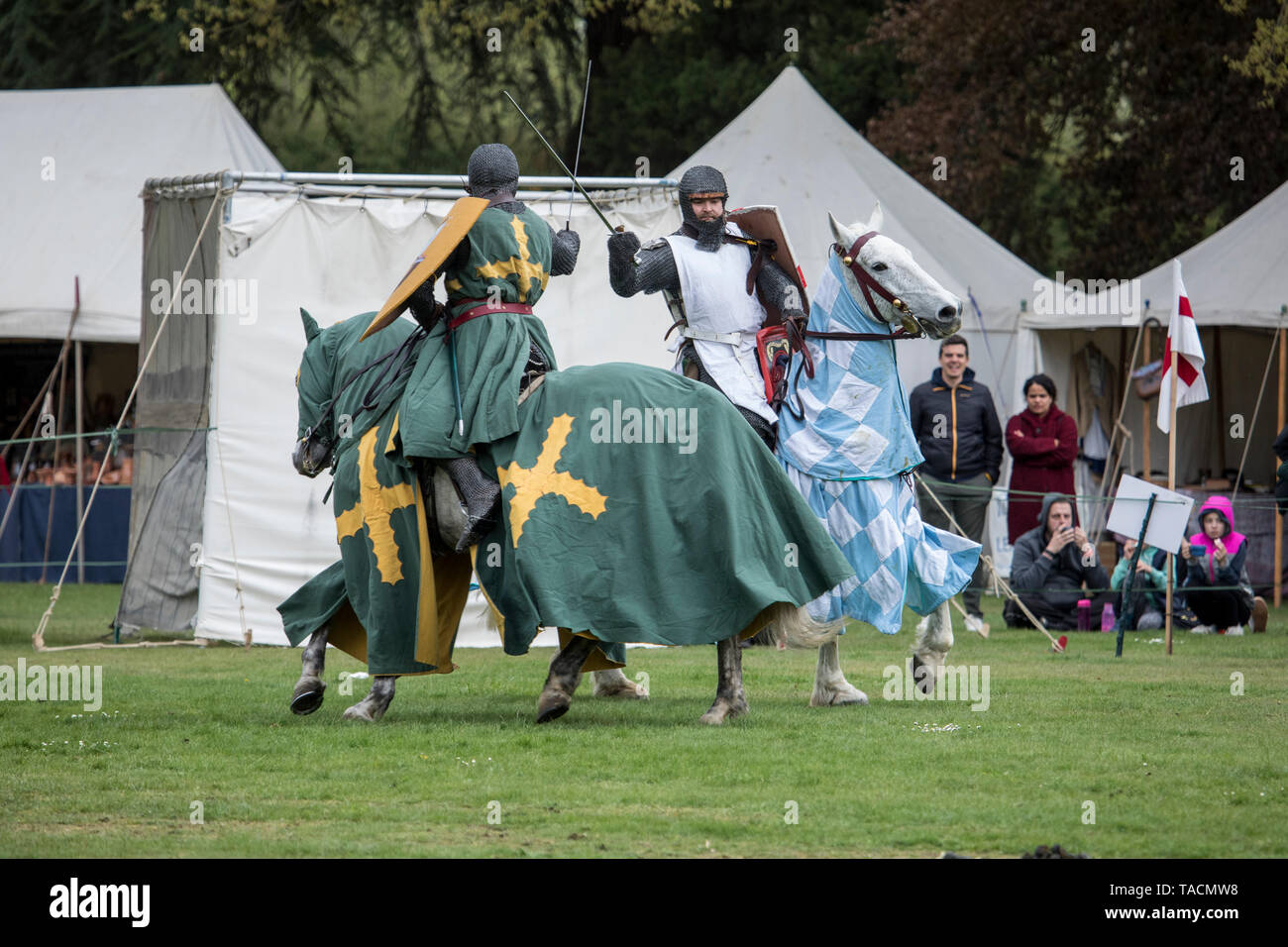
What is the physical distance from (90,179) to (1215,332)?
11482mm

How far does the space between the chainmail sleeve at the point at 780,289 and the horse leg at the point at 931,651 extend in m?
1.60

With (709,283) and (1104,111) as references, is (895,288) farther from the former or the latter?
(1104,111)

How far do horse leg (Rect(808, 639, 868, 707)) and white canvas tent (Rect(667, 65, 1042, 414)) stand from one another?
27.9ft

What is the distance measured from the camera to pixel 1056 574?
13219 mm

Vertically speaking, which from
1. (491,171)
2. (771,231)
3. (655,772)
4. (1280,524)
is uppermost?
(491,171)

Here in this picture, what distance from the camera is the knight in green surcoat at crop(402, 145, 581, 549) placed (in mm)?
7359

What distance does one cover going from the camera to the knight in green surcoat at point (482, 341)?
736 cm

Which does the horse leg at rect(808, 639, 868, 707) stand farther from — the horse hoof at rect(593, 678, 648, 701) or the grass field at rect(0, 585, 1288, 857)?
the horse hoof at rect(593, 678, 648, 701)

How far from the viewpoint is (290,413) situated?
1200 centimetres

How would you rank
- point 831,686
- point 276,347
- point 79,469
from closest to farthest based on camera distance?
point 831,686, point 276,347, point 79,469

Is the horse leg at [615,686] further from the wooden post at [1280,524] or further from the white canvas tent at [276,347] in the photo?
the wooden post at [1280,524]

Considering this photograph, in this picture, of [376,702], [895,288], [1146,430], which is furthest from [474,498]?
[1146,430]

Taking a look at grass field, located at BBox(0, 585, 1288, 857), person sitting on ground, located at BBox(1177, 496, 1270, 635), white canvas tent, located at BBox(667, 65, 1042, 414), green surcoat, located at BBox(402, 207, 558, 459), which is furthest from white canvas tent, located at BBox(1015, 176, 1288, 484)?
green surcoat, located at BBox(402, 207, 558, 459)

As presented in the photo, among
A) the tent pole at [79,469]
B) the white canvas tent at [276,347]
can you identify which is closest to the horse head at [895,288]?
the white canvas tent at [276,347]
